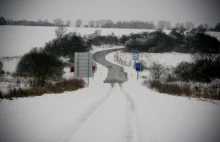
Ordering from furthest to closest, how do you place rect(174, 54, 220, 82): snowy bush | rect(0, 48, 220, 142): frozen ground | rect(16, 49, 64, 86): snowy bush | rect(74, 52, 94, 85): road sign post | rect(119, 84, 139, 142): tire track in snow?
rect(16, 49, 64, 86): snowy bush < rect(174, 54, 220, 82): snowy bush < rect(74, 52, 94, 85): road sign post < rect(0, 48, 220, 142): frozen ground < rect(119, 84, 139, 142): tire track in snow

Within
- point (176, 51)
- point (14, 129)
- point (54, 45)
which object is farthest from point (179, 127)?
point (176, 51)

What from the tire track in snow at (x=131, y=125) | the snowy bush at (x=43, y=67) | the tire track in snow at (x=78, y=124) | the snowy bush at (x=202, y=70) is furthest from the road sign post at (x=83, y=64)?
the tire track in snow at (x=131, y=125)

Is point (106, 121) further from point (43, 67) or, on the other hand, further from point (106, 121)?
point (43, 67)

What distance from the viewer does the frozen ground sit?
8.19m

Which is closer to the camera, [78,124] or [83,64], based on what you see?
[78,124]

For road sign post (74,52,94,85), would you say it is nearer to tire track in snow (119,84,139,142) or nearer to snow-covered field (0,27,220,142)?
snow-covered field (0,27,220,142)

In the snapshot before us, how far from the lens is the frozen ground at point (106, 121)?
26.9 feet

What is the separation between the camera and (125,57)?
61281 mm

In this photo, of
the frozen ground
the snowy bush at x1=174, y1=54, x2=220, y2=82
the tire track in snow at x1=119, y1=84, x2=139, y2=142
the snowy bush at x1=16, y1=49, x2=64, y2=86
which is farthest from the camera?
A: the snowy bush at x1=16, y1=49, x2=64, y2=86

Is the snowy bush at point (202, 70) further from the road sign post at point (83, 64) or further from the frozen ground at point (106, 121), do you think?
the frozen ground at point (106, 121)

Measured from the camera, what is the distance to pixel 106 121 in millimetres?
10023

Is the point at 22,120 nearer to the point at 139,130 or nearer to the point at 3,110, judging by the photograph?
the point at 3,110

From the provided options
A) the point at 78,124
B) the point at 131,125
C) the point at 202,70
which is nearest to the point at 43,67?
the point at 202,70

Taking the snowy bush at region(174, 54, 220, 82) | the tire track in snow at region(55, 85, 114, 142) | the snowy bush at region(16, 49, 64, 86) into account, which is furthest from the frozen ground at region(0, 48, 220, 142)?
the snowy bush at region(174, 54, 220, 82)
